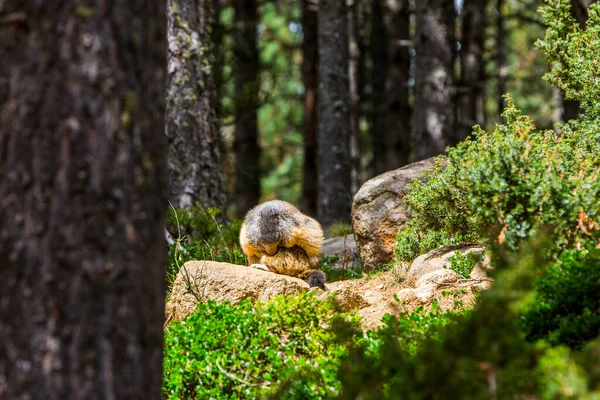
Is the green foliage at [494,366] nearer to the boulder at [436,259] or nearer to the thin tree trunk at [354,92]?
the boulder at [436,259]

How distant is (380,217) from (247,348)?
3665 millimetres

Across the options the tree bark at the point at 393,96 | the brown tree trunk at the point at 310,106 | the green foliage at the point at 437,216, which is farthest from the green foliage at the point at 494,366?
the brown tree trunk at the point at 310,106

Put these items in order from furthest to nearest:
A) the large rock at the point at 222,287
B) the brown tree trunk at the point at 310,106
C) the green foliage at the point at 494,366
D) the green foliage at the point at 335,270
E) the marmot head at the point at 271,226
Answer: the brown tree trunk at the point at 310,106 → the green foliage at the point at 335,270 → the marmot head at the point at 271,226 → the large rock at the point at 222,287 → the green foliage at the point at 494,366

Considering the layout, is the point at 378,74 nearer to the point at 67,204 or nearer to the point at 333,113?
the point at 333,113

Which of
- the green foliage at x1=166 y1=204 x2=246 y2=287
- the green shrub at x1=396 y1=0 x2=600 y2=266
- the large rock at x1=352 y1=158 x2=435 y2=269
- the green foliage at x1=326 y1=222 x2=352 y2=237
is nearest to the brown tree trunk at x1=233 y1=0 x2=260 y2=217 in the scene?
the green foliage at x1=326 y1=222 x2=352 y2=237

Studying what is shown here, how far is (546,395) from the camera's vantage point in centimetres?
284

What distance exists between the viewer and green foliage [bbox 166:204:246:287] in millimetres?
8352

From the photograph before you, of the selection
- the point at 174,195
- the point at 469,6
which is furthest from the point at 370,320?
the point at 469,6

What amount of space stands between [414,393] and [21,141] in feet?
6.98

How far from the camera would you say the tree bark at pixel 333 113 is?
1305 centimetres

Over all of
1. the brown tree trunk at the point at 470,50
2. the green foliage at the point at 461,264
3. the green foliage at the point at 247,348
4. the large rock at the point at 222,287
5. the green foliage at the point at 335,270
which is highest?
the brown tree trunk at the point at 470,50

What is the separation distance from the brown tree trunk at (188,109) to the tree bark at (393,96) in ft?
22.6

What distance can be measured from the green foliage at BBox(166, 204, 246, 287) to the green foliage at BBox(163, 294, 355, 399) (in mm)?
2806

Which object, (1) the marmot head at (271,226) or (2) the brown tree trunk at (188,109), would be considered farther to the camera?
(2) the brown tree trunk at (188,109)
